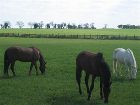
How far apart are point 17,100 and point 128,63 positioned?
8053 mm

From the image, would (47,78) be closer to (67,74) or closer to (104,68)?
(67,74)

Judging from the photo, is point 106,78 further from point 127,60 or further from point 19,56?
point 19,56

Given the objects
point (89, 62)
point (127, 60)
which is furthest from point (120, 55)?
point (89, 62)

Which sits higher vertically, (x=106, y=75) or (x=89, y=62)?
(x=89, y=62)

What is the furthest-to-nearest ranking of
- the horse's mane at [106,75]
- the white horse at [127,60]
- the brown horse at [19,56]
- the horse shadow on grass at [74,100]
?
the brown horse at [19,56] → the white horse at [127,60] → the horse shadow on grass at [74,100] → the horse's mane at [106,75]

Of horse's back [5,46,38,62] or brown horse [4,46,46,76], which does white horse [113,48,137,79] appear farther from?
horse's back [5,46,38,62]

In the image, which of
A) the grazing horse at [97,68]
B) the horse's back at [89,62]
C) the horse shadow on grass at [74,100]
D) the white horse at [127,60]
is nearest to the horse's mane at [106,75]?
the grazing horse at [97,68]

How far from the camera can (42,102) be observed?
12883 mm

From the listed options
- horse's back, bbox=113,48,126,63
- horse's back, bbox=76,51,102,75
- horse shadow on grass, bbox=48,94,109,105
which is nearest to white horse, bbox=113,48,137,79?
horse's back, bbox=113,48,126,63

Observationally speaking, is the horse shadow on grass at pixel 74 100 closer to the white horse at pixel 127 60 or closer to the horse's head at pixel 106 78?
the horse's head at pixel 106 78

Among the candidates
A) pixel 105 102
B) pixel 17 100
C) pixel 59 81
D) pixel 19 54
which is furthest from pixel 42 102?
pixel 19 54

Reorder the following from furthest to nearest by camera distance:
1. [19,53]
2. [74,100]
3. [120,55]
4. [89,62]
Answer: [120,55] < [19,53] < [89,62] < [74,100]

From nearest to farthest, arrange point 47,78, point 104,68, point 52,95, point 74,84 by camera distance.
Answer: point 104,68, point 52,95, point 74,84, point 47,78

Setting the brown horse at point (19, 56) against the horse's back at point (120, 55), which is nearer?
the brown horse at point (19, 56)
